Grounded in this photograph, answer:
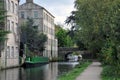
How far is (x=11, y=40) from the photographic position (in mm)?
66625

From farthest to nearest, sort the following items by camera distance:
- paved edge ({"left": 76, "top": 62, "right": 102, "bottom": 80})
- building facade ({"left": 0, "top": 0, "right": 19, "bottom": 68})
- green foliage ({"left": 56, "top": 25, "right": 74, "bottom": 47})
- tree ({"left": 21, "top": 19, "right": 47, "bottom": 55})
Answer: green foliage ({"left": 56, "top": 25, "right": 74, "bottom": 47}), tree ({"left": 21, "top": 19, "right": 47, "bottom": 55}), building facade ({"left": 0, "top": 0, "right": 19, "bottom": 68}), paved edge ({"left": 76, "top": 62, "right": 102, "bottom": 80})

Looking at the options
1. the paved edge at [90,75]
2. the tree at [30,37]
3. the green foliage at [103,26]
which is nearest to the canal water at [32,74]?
the paved edge at [90,75]

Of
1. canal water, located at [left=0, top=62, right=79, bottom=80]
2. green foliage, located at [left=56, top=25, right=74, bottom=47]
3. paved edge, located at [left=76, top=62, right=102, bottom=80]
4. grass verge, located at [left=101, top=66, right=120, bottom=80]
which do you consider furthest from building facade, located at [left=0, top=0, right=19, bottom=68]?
green foliage, located at [left=56, top=25, right=74, bottom=47]

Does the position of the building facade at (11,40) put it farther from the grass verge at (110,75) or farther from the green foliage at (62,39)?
the green foliage at (62,39)

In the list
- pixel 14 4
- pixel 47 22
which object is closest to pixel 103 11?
pixel 14 4

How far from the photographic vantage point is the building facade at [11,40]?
61.6 meters

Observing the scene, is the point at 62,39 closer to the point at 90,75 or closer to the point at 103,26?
the point at 90,75

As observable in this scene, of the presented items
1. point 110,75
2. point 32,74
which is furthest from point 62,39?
point 110,75

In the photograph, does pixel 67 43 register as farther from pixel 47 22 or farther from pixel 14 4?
pixel 14 4

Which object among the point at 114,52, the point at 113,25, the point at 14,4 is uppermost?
the point at 14,4

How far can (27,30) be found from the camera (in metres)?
80.6

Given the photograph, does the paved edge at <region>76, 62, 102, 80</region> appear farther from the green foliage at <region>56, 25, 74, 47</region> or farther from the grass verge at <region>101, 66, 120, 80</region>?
the green foliage at <region>56, 25, 74, 47</region>

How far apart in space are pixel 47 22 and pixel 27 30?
106 feet

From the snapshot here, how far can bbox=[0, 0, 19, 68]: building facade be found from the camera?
61.6 m
